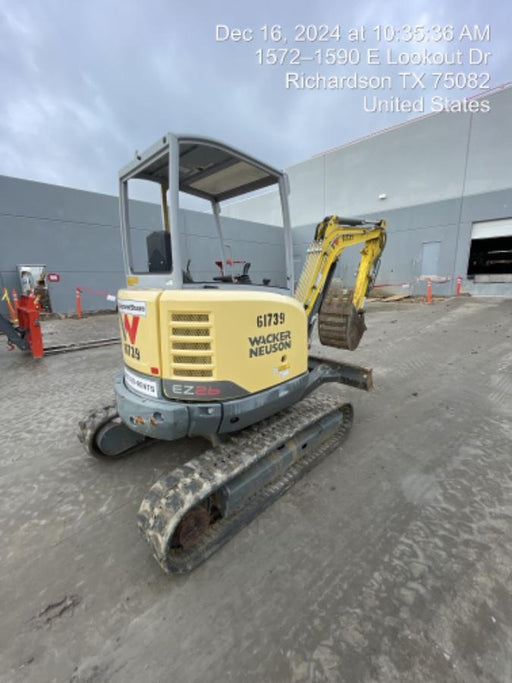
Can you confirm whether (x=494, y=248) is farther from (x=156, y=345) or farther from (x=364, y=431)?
(x=156, y=345)

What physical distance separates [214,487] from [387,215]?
19831mm

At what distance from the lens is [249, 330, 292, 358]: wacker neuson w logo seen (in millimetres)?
2353

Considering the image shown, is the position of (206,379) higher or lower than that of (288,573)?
higher

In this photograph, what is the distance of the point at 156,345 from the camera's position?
7.23ft

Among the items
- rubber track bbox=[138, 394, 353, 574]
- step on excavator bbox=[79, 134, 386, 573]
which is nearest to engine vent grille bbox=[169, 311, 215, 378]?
step on excavator bbox=[79, 134, 386, 573]

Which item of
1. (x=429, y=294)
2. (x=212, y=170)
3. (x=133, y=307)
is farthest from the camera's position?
(x=429, y=294)

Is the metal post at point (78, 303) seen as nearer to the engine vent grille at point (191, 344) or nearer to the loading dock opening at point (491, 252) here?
the engine vent grille at point (191, 344)

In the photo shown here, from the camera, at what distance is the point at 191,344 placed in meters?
2.18

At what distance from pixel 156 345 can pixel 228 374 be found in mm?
546

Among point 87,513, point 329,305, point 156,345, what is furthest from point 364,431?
point 87,513

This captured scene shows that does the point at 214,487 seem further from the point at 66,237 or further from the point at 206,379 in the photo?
the point at 66,237

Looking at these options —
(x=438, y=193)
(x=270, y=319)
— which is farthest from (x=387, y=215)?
(x=270, y=319)

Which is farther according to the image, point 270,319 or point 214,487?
point 270,319

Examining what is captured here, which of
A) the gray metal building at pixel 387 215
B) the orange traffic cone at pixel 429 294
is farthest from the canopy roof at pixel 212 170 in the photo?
the orange traffic cone at pixel 429 294
